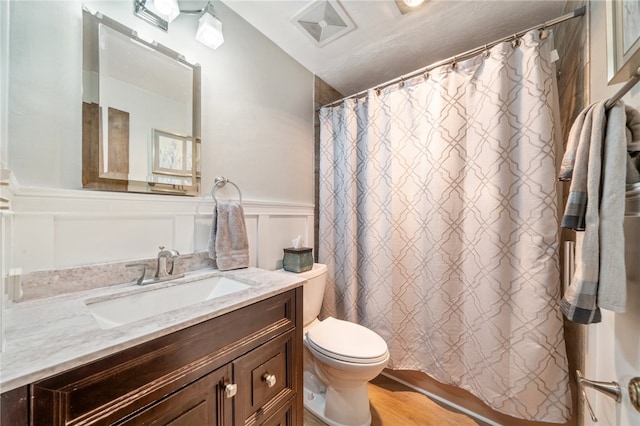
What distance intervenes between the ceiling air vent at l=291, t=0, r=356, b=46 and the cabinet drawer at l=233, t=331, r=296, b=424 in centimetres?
160

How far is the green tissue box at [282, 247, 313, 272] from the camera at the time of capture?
1.44 meters

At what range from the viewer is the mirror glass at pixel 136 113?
84 cm

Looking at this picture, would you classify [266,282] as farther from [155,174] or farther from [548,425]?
[548,425]

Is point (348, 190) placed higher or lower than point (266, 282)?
higher

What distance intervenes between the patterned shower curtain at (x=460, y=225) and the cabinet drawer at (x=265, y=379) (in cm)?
84

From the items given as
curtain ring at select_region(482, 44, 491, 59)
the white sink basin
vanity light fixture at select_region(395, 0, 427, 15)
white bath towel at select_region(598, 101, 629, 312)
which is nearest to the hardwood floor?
the white sink basin

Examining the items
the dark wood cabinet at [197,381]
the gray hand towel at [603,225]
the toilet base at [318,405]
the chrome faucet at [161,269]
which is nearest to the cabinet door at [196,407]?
the dark wood cabinet at [197,381]

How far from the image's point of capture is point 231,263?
3.71ft

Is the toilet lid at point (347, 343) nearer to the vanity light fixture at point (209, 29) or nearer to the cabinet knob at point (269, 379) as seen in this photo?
the cabinet knob at point (269, 379)

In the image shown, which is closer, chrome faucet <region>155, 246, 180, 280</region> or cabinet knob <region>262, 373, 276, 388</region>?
cabinet knob <region>262, 373, 276, 388</region>

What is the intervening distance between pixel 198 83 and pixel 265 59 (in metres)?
0.53

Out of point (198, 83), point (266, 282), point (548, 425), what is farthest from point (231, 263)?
point (548, 425)

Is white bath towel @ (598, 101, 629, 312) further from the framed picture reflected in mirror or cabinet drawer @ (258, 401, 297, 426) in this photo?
the framed picture reflected in mirror

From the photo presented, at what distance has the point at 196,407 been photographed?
618 millimetres
